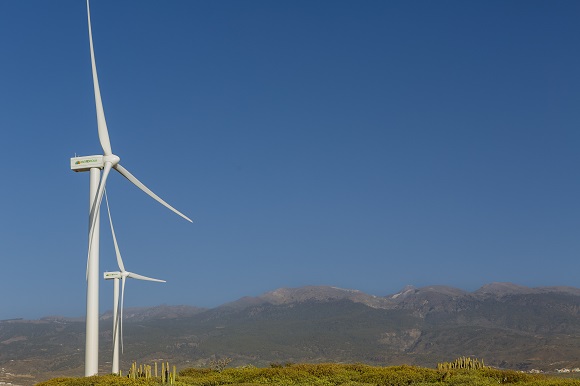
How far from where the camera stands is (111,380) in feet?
138

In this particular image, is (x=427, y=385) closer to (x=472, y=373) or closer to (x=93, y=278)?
(x=472, y=373)

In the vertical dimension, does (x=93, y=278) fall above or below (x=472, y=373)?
above

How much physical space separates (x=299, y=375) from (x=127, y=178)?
21212 millimetres

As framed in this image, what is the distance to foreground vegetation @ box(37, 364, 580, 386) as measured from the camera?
4156cm

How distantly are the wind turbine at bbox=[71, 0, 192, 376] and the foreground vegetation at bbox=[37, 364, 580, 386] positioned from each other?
3350 millimetres

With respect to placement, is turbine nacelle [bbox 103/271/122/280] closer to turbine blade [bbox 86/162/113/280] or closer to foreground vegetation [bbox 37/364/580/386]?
turbine blade [bbox 86/162/113/280]

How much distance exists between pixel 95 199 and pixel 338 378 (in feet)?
69.3

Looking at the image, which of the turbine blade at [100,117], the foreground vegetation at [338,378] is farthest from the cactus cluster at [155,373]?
the turbine blade at [100,117]

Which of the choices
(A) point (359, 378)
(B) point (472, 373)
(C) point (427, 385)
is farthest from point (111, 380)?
(B) point (472, 373)

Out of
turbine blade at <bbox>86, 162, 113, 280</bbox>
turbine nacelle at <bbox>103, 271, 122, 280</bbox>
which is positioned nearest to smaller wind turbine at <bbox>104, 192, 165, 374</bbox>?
turbine nacelle at <bbox>103, 271, 122, 280</bbox>

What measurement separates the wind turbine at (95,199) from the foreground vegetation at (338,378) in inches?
132

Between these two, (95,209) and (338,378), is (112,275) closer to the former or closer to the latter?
(95,209)

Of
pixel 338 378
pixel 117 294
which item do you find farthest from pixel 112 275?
pixel 338 378

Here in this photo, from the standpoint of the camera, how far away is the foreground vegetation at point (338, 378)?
136 ft
